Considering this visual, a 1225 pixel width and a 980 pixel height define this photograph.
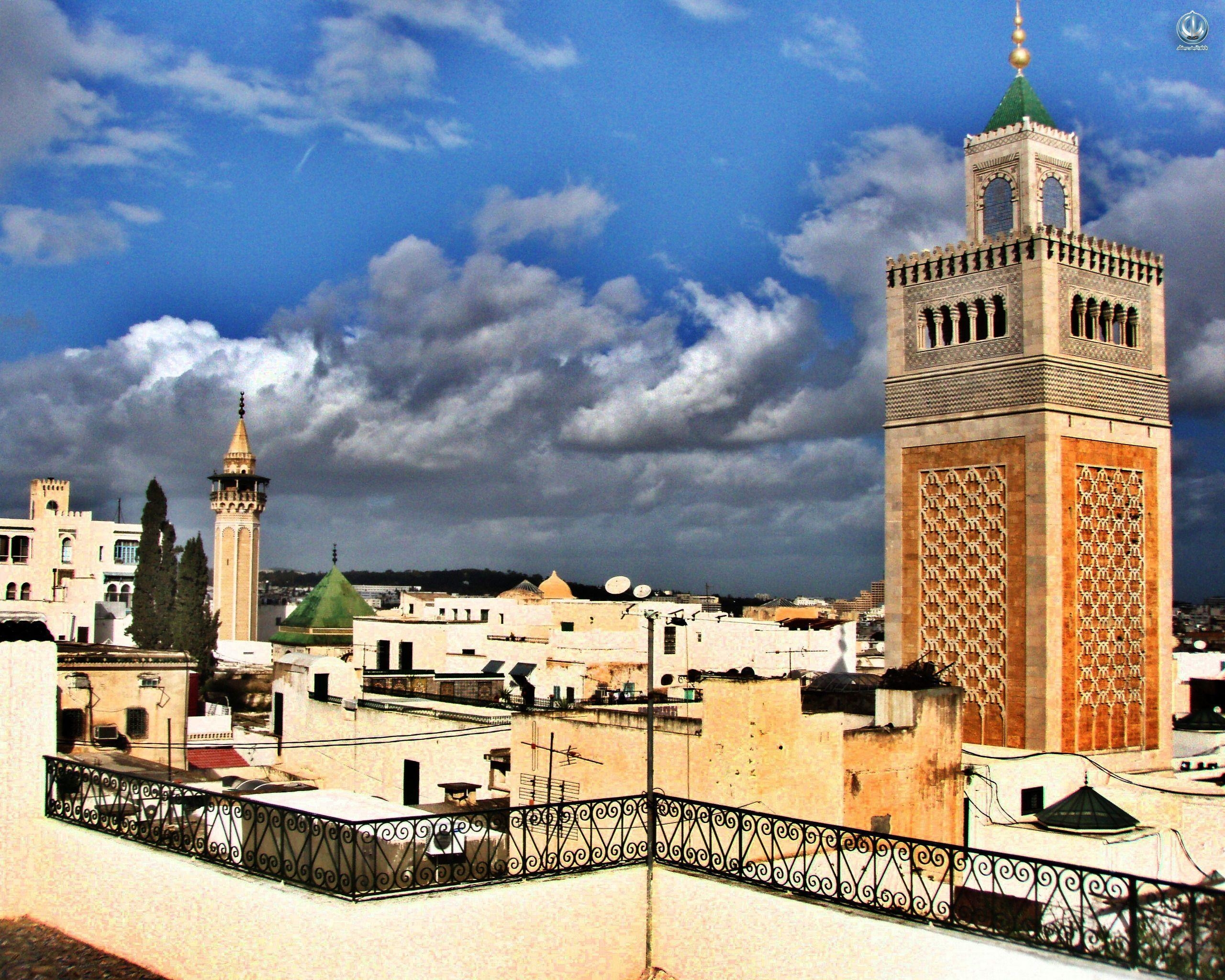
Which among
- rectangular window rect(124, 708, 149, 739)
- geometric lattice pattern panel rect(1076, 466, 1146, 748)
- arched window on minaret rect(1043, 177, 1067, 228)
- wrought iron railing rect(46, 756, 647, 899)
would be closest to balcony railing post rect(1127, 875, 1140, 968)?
wrought iron railing rect(46, 756, 647, 899)

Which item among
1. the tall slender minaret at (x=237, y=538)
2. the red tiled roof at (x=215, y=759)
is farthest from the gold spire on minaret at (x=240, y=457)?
the red tiled roof at (x=215, y=759)

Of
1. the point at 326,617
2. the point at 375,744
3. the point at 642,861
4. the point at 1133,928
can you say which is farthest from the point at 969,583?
the point at 326,617

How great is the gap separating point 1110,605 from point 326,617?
71.7ft

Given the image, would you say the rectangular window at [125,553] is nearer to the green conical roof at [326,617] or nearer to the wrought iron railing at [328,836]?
the green conical roof at [326,617]

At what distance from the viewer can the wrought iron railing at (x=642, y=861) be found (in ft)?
21.7

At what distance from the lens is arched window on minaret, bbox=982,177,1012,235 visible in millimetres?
21391

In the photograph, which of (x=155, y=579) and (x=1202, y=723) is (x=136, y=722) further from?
(x=155, y=579)

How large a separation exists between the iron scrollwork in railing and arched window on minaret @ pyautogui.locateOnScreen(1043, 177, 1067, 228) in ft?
47.4

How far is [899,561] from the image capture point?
2209cm

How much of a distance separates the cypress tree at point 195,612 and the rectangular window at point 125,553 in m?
19.5

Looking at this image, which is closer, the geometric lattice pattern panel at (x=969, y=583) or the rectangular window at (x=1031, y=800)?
the rectangular window at (x=1031, y=800)

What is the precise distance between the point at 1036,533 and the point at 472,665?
15195mm

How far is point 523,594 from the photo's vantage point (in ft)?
151

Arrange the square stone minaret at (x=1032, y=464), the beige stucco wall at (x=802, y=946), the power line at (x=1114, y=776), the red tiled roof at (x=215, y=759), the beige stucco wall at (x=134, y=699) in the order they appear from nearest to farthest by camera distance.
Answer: the beige stucco wall at (x=802, y=946) < the power line at (x=1114, y=776) < the beige stucco wall at (x=134, y=699) < the square stone minaret at (x=1032, y=464) < the red tiled roof at (x=215, y=759)
